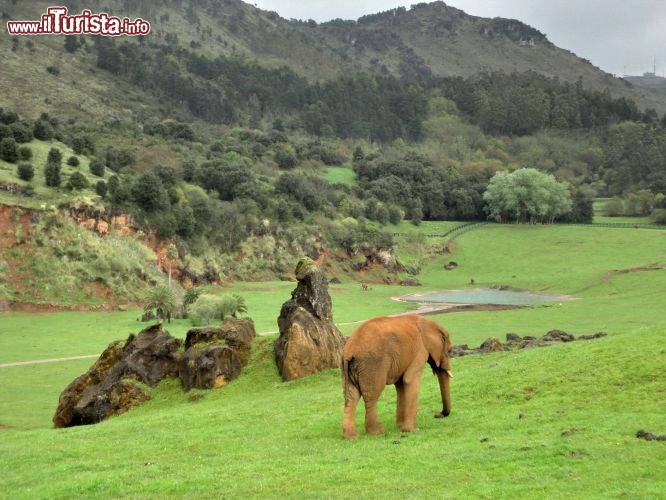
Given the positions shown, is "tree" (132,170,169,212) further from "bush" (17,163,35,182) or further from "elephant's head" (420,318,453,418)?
"elephant's head" (420,318,453,418)

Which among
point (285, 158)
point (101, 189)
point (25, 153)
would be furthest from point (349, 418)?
point (285, 158)

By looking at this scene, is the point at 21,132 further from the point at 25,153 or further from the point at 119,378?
the point at 119,378

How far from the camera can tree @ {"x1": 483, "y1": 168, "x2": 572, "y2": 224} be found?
446 feet

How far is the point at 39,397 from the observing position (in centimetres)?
3438

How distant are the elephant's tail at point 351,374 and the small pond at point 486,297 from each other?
5428cm

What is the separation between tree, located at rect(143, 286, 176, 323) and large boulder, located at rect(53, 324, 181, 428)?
2706cm

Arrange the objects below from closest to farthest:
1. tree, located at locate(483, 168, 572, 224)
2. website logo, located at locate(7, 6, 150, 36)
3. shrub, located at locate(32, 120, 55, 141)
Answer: shrub, located at locate(32, 120, 55, 141), tree, located at locate(483, 168, 572, 224), website logo, located at locate(7, 6, 150, 36)

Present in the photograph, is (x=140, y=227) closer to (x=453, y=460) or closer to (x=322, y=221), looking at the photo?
(x=322, y=221)

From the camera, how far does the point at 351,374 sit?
18.5 meters

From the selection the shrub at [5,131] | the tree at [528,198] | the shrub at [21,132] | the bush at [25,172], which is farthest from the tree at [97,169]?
the tree at [528,198]

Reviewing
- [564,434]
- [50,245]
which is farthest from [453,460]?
[50,245]

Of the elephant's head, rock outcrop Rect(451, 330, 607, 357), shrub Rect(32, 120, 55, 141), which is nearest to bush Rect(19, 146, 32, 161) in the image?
shrub Rect(32, 120, 55, 141)

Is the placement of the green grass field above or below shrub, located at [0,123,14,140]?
below

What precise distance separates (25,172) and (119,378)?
175 ft
